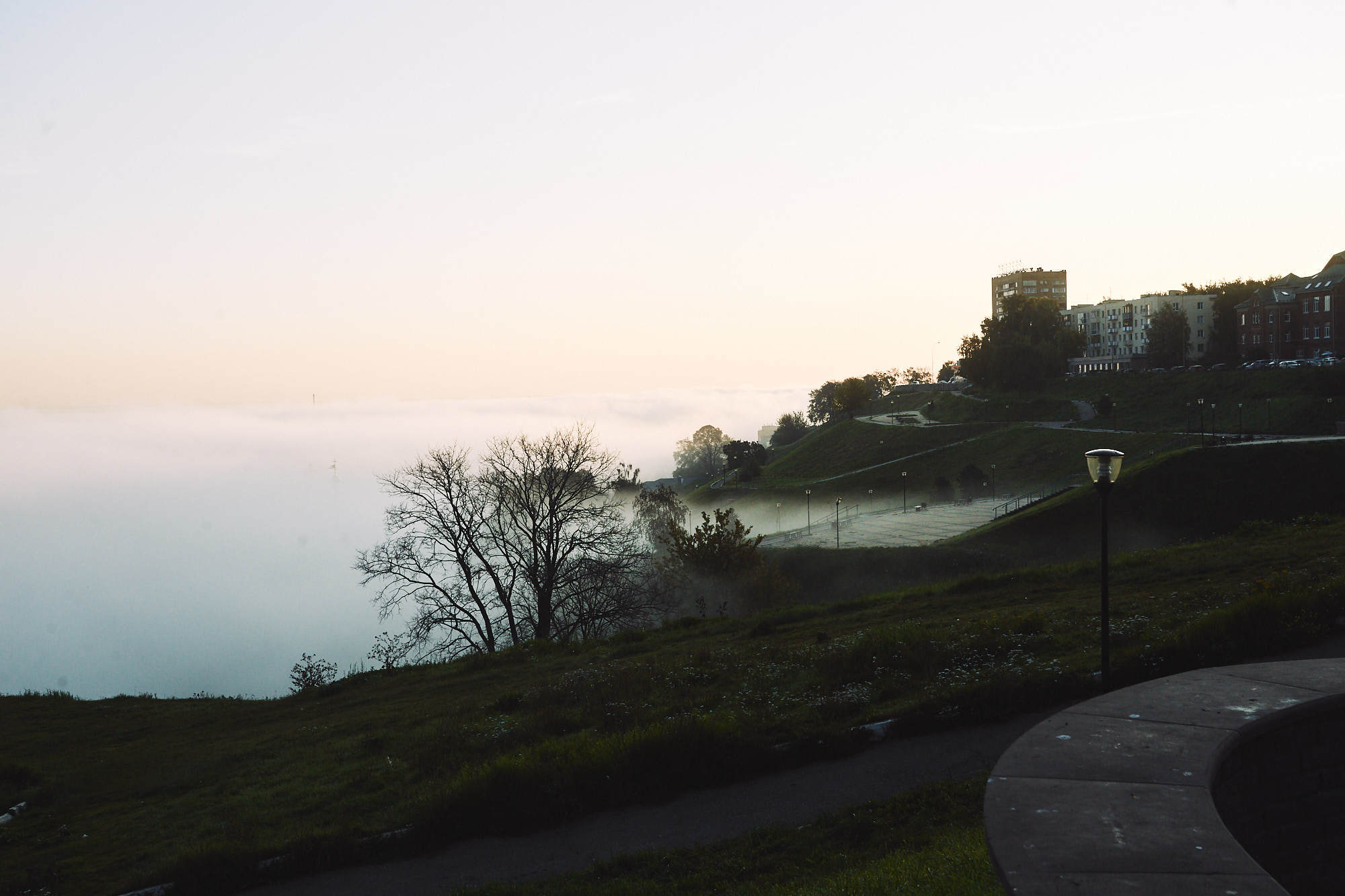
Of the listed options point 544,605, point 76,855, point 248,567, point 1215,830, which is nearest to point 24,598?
Result: point 248,567

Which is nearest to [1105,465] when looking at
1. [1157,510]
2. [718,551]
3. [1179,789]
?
[1179,789]

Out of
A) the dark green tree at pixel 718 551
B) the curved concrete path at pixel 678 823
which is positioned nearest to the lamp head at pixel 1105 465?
the curved concrete path at pixel 678 823

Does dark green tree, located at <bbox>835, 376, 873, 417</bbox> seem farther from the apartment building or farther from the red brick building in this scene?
the red brick building

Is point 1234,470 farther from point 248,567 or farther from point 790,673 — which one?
point 248,567

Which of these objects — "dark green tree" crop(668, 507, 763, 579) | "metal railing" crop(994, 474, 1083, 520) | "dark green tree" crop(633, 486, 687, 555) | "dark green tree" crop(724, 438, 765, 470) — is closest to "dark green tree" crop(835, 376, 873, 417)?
"dark green tree" crop(724, 438, 765, 470)

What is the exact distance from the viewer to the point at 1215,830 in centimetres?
459

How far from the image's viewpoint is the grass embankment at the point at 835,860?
20.6 ft

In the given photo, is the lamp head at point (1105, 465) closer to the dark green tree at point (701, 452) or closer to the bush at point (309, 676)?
the bush at point (309, 676)

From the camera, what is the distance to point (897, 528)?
6856 centimetres

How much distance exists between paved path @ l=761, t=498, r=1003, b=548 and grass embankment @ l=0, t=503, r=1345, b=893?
40368 mm

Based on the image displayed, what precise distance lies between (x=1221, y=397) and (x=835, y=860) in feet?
314

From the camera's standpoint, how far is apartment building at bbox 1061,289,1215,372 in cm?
13738

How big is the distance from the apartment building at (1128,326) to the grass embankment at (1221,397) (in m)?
31.0

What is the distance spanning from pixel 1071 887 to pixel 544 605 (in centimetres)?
3073
